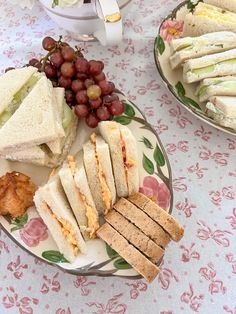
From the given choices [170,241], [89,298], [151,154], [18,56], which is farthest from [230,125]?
A: [18,56]

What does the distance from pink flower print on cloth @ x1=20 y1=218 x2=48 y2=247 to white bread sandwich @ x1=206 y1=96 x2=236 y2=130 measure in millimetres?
487

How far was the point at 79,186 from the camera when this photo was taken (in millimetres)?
919

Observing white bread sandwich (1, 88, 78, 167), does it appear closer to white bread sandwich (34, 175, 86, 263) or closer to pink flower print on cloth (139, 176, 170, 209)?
white bread sandwich (34, 175, 86, 263)

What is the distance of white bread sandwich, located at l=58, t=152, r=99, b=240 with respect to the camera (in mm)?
915

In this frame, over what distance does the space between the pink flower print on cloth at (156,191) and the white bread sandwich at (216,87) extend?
11.2 inches

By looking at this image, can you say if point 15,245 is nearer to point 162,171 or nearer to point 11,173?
point 11,173

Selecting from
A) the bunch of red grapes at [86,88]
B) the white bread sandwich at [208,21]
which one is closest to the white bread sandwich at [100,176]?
the bunch of red grapes at [86,88]

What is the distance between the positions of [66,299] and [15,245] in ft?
0.55

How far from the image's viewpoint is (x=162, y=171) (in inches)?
39.3

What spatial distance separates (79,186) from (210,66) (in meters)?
0.49

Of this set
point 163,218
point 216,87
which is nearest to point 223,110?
point 216,87

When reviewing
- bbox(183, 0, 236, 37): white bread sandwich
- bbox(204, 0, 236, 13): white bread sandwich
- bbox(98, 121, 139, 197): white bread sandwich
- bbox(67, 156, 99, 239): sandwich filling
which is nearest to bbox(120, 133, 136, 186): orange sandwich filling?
bbox(98, 121, 139, 197): white bread sandwich

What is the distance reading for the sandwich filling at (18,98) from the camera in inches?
40.4

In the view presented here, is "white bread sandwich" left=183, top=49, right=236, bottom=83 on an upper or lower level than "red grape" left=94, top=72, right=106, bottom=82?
lower
